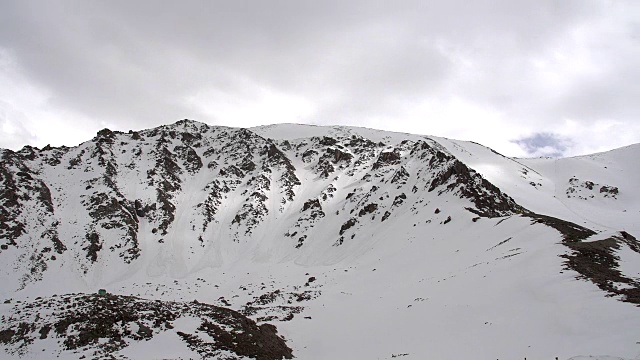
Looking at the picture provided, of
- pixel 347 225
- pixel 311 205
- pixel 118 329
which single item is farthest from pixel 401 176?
pixel 118 329

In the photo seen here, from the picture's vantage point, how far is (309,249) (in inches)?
2980

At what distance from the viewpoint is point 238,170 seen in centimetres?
10300

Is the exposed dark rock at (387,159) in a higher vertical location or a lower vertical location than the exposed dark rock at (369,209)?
higher

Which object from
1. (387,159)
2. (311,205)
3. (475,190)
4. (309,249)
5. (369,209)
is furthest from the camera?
(387,159)

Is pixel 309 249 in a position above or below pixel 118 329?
below

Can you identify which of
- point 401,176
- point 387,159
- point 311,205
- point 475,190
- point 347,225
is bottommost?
point 347,225

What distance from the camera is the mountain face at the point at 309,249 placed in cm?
1906

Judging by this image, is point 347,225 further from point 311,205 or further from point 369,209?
point 311,205

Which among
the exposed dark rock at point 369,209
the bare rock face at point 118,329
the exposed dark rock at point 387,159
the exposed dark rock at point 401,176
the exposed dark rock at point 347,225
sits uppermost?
the exposed dark rock at point 387,159

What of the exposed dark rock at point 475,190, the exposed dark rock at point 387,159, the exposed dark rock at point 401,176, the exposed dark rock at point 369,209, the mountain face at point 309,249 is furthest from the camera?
the exposed dark rock at point 387,159

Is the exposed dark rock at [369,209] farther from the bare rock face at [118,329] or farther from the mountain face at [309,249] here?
the bare rock face at [118,329]

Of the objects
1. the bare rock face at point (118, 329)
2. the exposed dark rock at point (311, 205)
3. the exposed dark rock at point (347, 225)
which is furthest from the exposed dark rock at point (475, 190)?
the bare rock face at point (118, 329)

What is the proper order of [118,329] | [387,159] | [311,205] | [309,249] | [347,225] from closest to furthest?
1. [118,329]
2. [309,249]
3. [347,225]
4. [311,205]
5. [387,159]

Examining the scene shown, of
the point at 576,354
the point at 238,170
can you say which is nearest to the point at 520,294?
the point at 576,354
